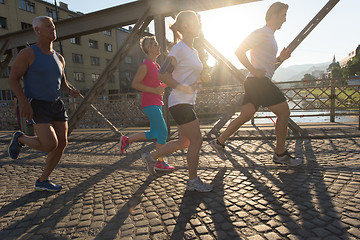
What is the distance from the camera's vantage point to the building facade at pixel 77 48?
2866cm

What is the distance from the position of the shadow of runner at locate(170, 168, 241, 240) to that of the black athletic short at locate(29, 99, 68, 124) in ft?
5.46

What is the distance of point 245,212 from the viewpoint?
2.04 metres

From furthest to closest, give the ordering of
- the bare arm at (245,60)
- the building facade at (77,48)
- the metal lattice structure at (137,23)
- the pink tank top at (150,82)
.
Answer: the building facade at (77,48), the metal lattice structure at (137,23), the pink tank top at (150,82), the bare arm at (245,60)

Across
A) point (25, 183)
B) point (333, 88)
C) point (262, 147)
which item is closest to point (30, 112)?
point (25, 183)

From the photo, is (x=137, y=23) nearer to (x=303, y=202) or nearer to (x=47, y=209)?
(x=47, y=209)

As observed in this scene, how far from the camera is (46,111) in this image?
103 inches

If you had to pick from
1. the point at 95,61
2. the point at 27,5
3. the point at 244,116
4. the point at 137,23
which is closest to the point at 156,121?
the point at 244,116

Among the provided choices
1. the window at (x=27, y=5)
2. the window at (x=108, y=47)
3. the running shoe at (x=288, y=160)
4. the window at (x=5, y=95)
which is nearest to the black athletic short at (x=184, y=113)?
the running shoe at (x=288, y=160)

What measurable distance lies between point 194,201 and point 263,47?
2076mm

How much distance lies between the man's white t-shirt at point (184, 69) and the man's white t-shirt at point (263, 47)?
0.98m

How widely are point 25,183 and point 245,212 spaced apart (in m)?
2.73

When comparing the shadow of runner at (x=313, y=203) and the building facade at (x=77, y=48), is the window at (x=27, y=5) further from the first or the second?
the shadow of runner at (x=313, y=203)

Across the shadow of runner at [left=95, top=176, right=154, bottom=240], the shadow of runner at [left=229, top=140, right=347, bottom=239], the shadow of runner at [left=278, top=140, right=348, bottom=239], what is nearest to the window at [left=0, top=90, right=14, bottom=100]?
the shadow of runner at [left=95, top=176, right=154, bottom=240]

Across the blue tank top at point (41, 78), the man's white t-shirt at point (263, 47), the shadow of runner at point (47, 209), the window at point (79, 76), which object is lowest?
the shadow of runner at point (47, 209)
